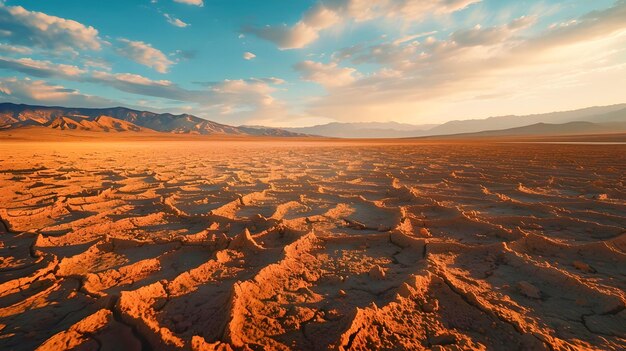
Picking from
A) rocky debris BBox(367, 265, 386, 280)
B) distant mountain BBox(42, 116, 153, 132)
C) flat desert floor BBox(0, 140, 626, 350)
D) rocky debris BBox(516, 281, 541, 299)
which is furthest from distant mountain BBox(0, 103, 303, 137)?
rocky debris BBox(516, 281, 541, 299)

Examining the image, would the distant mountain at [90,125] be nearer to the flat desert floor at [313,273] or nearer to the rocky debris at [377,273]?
the flat desert floor at [313,273]

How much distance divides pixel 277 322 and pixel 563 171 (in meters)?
8.21

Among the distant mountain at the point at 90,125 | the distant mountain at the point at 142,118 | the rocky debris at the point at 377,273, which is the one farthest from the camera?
the distant mountain at the point at 142,118

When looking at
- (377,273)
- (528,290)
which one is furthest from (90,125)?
(528,290)

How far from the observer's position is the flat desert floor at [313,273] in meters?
1.47

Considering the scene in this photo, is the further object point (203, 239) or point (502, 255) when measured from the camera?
point (203, 239)

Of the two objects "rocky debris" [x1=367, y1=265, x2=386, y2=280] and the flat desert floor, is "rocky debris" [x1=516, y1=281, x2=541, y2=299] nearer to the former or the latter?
the flat desert floor

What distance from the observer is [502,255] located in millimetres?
2395

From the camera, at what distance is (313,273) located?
2.16 m

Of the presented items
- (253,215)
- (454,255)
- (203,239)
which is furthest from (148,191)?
(454,255)

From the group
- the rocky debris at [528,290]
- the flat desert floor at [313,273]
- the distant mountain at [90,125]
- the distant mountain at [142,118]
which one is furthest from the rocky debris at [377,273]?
the distant mountain at [142,118]

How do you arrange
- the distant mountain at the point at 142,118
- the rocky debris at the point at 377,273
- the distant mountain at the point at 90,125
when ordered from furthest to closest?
1. the distant mountain at the point at 142,118
2. the distant mountain at the point at 90,125
3. the rocky debris at the point at 377,273

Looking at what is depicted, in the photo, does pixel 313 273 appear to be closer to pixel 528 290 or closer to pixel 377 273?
pixel 377 273

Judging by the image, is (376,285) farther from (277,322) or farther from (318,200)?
(318,200)
